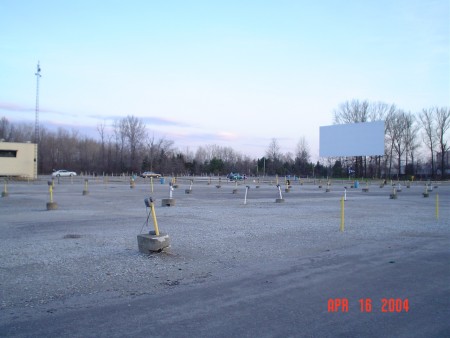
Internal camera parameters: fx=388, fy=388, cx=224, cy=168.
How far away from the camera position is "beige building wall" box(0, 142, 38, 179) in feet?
185

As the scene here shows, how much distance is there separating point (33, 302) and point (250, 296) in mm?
3127

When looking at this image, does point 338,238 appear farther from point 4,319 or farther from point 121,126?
point 121,126

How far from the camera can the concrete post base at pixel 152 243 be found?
842 cm

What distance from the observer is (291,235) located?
11.7m

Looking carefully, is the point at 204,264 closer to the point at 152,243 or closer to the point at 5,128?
the point at 152,243

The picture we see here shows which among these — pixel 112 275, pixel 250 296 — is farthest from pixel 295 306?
pixel 112 275
